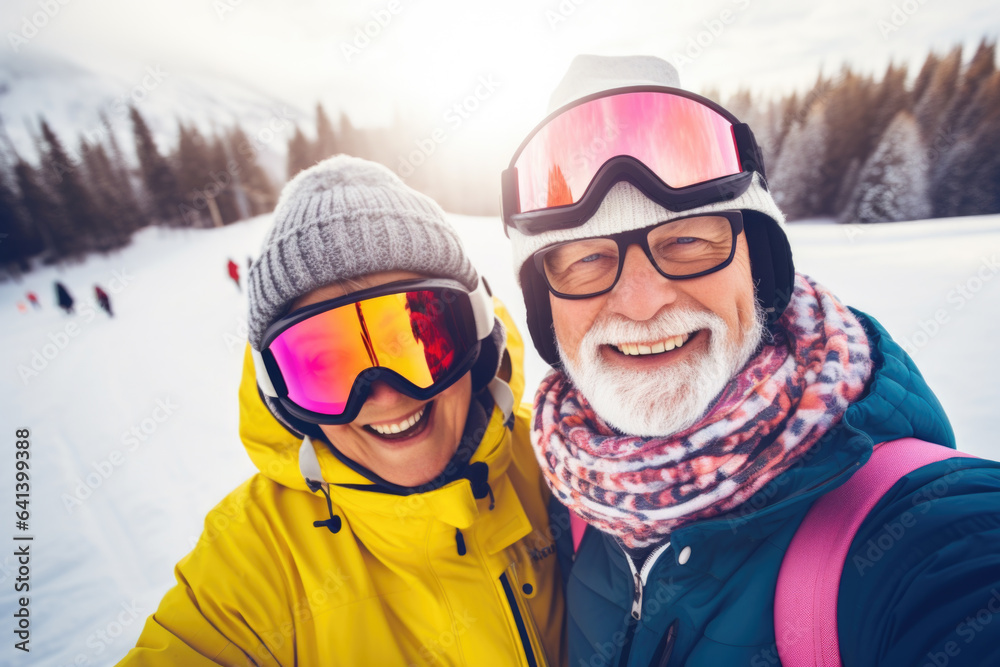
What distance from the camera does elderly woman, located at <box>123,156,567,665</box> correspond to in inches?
55.2

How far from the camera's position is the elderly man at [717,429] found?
2.97 ft

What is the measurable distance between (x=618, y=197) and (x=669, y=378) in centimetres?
65

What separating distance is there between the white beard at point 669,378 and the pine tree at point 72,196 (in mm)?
34276

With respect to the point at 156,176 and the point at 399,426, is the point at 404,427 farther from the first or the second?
the point at 156,176

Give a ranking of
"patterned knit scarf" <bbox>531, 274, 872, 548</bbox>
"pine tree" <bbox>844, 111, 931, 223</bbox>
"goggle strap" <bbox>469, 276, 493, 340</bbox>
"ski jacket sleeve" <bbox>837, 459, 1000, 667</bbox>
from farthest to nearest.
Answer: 1. "pine tree" <bbox>844, 111, 931, 223</bbox>
2. "goggle strap" <bbox>469, 276, 493, 340</bbox>
3. "patterned knit scarf" <bbox>531, 274, 872, 548</bbox>
4. "ski jacket sleeve" <bbox>837, 459, 1000, 667</bbox>

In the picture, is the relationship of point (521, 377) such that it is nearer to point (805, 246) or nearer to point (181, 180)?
point (805, 246)

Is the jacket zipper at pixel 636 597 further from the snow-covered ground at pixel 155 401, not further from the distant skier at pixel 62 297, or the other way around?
the distant skier at pixel 62 297

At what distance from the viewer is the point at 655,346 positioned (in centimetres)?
138

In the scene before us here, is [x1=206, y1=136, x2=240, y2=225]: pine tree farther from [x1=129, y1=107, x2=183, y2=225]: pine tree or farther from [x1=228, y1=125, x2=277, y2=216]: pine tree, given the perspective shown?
[x1=129, y1=107, x2=183, y2=225]: pine tree

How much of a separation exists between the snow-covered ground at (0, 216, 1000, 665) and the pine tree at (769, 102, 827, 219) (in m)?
9.64

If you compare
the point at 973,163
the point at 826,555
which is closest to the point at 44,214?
the point at 826,555

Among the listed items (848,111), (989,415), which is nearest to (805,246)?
(989,415)

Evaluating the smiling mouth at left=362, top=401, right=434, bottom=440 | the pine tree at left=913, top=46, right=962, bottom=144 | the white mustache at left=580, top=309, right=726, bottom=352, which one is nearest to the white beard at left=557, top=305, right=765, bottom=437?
the white mustache at left=580, top=309, right=726, bottom=352

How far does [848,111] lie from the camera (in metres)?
22.0
